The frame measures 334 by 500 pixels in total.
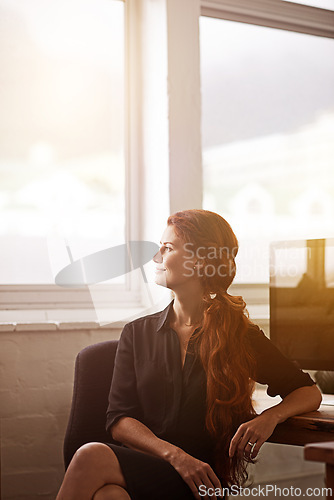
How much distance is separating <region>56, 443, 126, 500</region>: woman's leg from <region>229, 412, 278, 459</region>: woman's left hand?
0.31 m

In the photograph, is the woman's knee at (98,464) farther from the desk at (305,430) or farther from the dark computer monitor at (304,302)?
the dark computer monitor at (304,302)

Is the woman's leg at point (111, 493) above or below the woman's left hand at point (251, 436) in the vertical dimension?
below

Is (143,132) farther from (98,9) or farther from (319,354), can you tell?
(319,354)

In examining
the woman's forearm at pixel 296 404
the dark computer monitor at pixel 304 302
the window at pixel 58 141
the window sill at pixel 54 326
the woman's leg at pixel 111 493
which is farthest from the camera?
the window at pixel 58 141

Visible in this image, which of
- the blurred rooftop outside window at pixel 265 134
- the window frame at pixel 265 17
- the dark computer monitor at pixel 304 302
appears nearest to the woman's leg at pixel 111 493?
the dark computer monitor at pixel 304 302

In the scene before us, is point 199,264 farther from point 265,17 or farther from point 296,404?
point 265,17

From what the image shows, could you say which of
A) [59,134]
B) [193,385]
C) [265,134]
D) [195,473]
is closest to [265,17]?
[265,134]

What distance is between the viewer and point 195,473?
148 cm

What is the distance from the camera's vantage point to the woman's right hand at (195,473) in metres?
1.48

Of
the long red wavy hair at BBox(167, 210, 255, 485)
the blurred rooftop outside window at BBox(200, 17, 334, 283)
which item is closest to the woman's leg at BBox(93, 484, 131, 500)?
the long red wavy hair at BBox(167, 210, 255, 485)

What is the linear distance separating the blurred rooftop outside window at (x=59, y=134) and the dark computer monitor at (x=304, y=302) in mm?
817

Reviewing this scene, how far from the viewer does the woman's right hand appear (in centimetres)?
148

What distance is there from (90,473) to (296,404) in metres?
0.60

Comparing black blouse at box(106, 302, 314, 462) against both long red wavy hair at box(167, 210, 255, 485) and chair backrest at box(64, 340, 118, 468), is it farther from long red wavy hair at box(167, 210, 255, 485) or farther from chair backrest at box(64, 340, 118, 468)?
chair backrest at box(64, 340, 118, 468)
